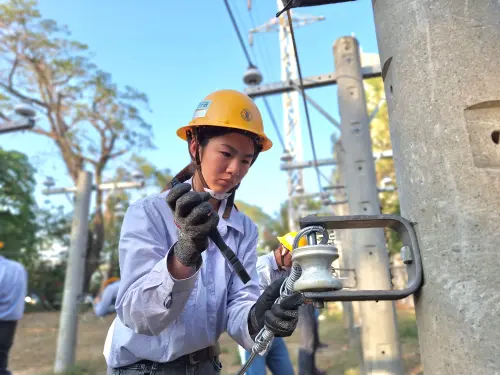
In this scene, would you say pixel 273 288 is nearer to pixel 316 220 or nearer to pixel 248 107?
pixel 316 220

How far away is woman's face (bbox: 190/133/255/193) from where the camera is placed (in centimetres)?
181

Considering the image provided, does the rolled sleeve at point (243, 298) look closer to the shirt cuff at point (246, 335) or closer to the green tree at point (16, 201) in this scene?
the shirt cuff at point (246, 335)

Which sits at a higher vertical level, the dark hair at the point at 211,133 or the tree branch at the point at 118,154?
the tree branch at the point at 118,154

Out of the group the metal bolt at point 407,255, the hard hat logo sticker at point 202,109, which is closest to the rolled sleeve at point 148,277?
the hard hat logo sticker at point 202,109

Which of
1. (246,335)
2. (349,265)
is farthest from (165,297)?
(349,265)

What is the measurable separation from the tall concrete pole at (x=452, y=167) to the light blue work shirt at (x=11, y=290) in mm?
4281

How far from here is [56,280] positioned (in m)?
23.9

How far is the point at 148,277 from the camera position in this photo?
1380mm

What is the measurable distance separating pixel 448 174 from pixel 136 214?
1.14 meters

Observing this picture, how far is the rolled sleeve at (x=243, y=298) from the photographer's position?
176cm

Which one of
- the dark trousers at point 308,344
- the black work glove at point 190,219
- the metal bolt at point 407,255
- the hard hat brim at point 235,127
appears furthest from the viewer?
the dark trousers at point 308,344

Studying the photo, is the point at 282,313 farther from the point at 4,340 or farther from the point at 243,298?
the point at 4,340

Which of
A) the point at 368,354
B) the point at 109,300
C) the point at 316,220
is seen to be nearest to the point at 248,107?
the point at 316,220

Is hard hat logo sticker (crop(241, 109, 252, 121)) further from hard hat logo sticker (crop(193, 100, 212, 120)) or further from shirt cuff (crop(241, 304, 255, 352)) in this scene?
shirt cuff (crop(241, 304, 255, 352))
